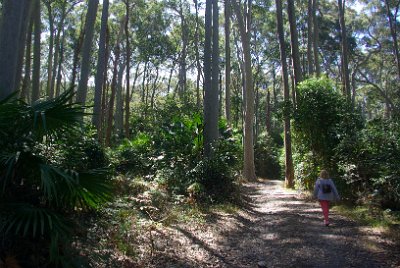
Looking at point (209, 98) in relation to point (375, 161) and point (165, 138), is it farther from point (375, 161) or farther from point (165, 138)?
point (375, 161)

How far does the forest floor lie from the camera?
22.1 ft

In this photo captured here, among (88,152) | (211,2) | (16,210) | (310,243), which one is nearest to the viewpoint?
(16,210)

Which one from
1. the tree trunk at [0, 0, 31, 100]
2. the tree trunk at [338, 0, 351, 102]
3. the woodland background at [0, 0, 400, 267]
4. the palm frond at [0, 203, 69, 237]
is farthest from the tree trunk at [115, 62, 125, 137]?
the palm frond at [0, 203, 69, 237]

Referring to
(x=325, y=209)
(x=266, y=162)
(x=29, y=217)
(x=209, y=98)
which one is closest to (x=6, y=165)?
(x=29, y=217)

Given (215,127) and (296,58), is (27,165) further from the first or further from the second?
(296,58)

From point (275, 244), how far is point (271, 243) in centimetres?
13

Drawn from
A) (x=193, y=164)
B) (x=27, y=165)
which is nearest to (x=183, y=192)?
(x=193, y=164)

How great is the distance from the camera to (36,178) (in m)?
4.73

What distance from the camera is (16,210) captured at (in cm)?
427

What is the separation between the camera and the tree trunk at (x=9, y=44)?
6.70 m

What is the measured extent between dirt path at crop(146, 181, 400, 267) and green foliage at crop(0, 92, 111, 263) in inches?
88.4

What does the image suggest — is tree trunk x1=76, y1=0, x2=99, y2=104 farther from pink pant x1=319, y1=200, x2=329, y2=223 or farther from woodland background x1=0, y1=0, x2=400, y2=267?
pink pant x1=319, y1=200, x2=329, y2=223

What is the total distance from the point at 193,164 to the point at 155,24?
27.4 m

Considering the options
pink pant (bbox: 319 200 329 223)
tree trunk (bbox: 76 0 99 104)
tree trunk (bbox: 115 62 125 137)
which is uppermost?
tree trunk (bbox: 115 62 125 137)
